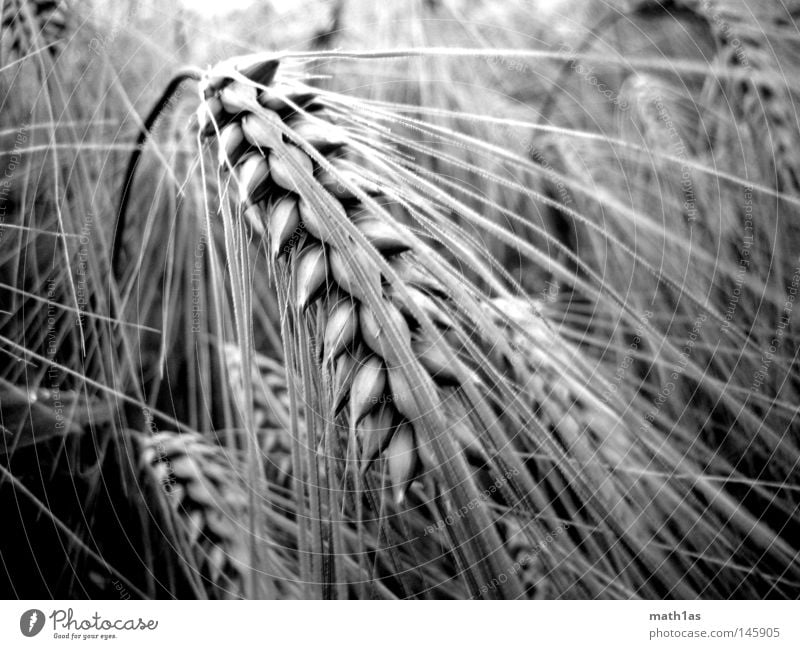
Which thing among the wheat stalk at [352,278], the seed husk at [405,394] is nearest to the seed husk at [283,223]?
the wheat stalk at [352,278]

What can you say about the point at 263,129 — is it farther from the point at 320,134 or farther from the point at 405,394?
the point at 405,394

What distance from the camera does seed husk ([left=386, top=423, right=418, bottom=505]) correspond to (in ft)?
1.20

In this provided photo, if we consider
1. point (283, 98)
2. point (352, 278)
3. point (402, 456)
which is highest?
point (283, 98)

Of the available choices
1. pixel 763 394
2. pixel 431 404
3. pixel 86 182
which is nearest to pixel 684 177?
pixel 763 394

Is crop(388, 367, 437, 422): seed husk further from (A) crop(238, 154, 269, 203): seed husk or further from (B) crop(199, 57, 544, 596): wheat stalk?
(A) crop(238, 154, 269, 203): seed husk

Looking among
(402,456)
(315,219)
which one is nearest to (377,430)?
(402,456)

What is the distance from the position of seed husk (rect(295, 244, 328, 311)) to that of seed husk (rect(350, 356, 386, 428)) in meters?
0.05

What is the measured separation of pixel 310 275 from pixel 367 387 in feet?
0.25

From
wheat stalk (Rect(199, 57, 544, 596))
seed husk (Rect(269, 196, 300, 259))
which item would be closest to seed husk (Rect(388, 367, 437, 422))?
wheat stalk (Rect(199, 57, 544, 596))

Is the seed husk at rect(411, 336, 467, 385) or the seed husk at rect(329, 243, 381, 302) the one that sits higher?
the seed husk at rect(329, 243, 381, 302)

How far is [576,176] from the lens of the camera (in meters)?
0.62

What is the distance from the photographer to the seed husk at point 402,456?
0.37 metres

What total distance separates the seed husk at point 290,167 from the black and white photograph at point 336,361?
0.02 m

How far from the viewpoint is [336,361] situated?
0.39 m
